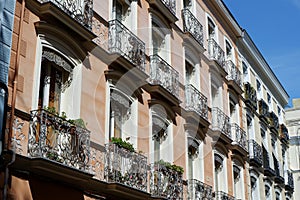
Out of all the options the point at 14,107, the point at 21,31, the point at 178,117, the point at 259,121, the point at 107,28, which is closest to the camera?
the point at 14,107

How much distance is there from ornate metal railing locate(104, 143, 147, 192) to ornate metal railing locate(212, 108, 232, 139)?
279 inches

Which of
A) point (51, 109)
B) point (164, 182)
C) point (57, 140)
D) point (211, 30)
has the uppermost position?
point (211, 30)

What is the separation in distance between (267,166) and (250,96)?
12.3ft

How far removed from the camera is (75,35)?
40.7 feet

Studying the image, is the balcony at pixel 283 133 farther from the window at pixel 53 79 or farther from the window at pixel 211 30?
the window at pixel 53 79

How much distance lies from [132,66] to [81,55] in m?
2.05

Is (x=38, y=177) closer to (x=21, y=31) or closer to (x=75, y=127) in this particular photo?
(x=75, y=127)

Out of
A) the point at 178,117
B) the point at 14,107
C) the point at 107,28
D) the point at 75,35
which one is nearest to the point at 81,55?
the point at 75,35

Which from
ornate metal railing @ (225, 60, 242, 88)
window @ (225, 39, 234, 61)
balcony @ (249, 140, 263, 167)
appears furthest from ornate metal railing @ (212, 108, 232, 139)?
window @ (225, 39, 234, 61)

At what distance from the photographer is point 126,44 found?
14500 millimetres

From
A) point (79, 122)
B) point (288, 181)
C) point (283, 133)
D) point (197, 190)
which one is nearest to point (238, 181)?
point (197, 190)

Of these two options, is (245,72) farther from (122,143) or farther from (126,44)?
(122,143)

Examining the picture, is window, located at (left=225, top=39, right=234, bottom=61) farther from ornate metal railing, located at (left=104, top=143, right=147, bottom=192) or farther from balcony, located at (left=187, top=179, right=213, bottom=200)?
ornate metal railing, located at (left=104, top=143, right=147, bottom=192)

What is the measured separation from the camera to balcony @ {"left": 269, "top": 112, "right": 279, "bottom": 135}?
29181 mm
